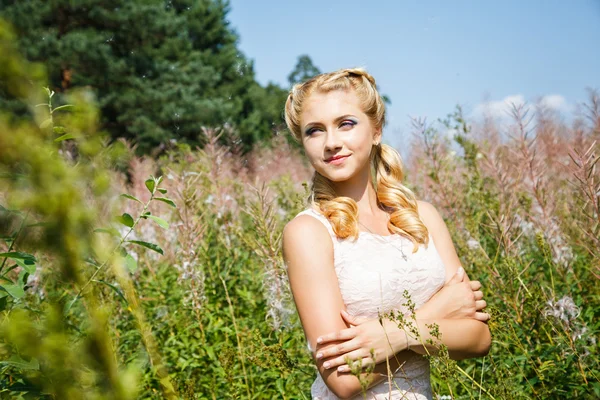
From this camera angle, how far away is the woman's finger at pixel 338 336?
6.25ft

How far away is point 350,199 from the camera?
238 cm

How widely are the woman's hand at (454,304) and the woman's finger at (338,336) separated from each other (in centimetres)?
31

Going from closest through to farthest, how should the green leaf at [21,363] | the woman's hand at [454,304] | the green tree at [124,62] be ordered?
the green leaf at [21,363]
the woman's hand at [454,304]
the green tree at [124,62]

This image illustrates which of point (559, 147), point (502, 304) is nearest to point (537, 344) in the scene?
point (502, 304)

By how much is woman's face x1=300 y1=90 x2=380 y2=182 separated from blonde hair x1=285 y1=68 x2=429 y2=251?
0.15 ft

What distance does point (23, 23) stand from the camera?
53.7ft

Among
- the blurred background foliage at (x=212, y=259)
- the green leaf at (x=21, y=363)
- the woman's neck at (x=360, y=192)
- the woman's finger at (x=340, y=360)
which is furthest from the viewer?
the woman's neck at (x=360, y=192)

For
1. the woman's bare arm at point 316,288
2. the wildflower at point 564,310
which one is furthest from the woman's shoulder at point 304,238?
the wildflower at point 564,310

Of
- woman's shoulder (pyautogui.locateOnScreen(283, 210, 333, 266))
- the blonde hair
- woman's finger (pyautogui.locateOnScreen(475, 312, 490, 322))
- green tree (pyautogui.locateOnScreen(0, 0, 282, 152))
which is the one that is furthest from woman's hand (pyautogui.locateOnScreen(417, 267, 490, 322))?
green tree (pyautogui.locateOnScreen(0, 0, 282, 152))

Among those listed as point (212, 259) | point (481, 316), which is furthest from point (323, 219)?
point (212, 259)

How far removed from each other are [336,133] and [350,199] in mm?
286

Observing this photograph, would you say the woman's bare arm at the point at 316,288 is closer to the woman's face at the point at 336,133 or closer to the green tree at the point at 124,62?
the woman's face at the point at 336,133

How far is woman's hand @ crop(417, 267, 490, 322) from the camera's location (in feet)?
6.89

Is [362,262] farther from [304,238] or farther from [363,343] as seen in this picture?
[363,343]
